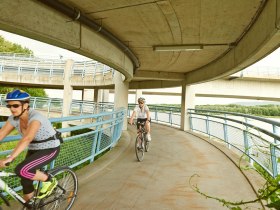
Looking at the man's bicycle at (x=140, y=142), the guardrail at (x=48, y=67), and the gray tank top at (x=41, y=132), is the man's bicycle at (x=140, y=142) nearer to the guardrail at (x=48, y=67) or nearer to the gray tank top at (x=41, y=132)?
the gray tank top at (x=41, y=132)

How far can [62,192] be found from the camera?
3.94 meters

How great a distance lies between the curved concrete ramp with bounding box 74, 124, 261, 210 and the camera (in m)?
4.84

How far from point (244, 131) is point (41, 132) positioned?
639 cm

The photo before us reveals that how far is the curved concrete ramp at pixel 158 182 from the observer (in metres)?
4.84

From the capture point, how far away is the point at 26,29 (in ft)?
13.8

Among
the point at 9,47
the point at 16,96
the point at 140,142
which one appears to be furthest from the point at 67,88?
the point at 9,47

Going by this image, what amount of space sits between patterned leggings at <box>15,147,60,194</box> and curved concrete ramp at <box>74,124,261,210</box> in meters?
1.41

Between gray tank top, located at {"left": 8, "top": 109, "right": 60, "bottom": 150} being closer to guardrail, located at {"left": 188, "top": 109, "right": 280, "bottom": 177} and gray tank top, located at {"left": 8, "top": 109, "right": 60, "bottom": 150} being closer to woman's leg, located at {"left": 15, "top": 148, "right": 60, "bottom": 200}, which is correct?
woman's leg, located at {"left": 15, "top": 148, "right": 60, "bottom": 200}

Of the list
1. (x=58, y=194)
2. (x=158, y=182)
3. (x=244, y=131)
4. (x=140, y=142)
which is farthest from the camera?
(x=140, y=142)

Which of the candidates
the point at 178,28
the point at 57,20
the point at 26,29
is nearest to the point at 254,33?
the point at 178,28

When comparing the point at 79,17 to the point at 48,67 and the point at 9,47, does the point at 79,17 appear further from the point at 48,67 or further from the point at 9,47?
the point at 9,47

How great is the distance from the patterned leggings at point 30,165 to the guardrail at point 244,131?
3734 millimetres

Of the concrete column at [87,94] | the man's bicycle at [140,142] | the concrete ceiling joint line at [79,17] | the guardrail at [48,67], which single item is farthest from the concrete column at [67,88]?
the concrete ceiling joint line at [79,17]

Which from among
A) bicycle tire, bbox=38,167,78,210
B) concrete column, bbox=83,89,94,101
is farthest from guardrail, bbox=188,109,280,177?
concrete column, bbox=83,89,94,101
